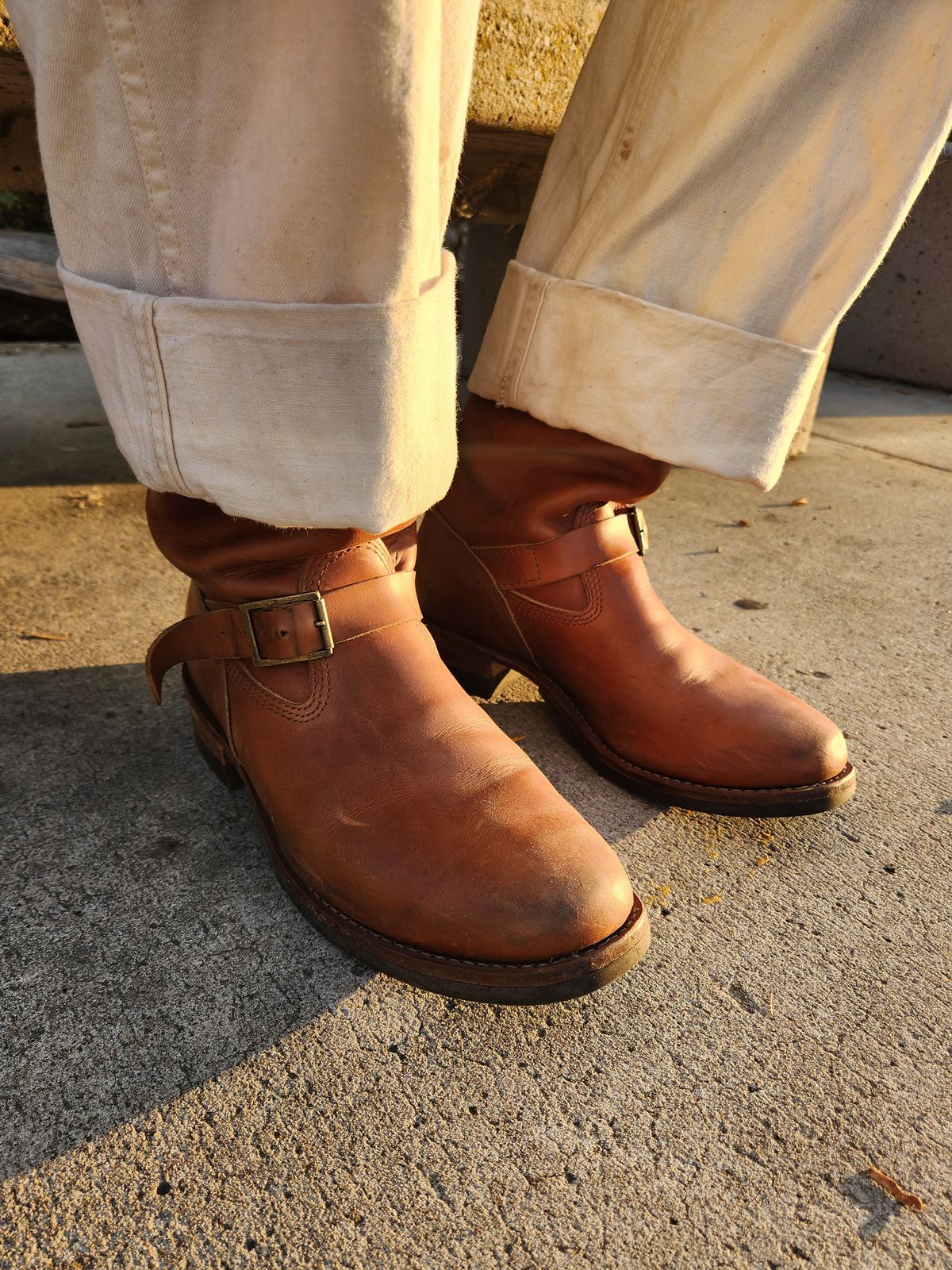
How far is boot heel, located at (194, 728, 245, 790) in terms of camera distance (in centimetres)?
99

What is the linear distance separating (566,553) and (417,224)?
49cm

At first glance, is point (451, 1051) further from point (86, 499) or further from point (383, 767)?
point (86, 499)

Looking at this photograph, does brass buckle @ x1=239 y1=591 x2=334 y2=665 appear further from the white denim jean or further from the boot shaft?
the boot shaft

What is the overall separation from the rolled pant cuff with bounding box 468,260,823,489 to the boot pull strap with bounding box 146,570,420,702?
1.00ft

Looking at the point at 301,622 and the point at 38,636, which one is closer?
the point at 301,622

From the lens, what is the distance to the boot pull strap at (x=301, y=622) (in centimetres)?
87

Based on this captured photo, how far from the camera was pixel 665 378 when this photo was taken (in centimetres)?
98

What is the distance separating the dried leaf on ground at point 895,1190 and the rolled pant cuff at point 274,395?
614 mm

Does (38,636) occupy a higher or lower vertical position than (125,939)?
lower

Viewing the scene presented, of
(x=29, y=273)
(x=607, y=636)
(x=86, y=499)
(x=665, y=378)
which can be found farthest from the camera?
(x=86, y=499)

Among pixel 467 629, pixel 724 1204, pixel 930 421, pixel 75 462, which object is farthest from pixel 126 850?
pixel 930 421

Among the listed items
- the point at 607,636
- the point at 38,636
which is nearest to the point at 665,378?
the point at 607,636

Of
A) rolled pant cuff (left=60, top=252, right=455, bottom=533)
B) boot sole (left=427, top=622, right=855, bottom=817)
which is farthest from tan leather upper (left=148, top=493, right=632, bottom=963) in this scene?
boot sole (left=427, top=622, right=855, bottom=817)

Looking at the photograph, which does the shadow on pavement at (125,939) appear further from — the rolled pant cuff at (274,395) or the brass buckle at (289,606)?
the rolled pant cuff at (274,395)
